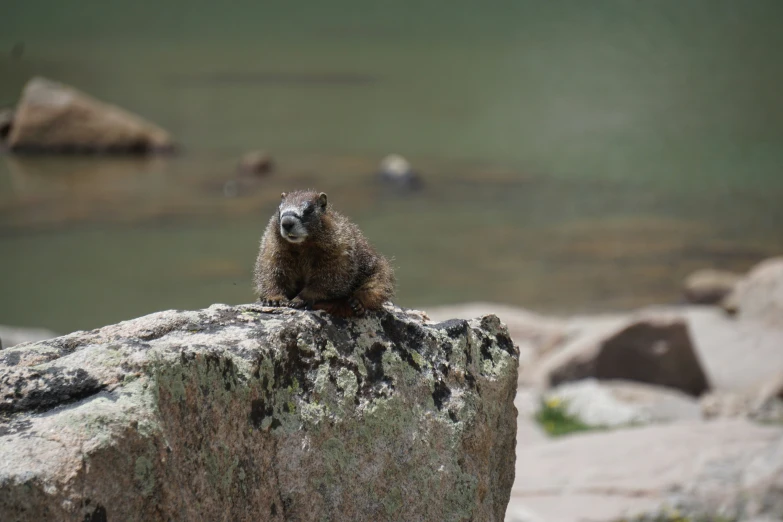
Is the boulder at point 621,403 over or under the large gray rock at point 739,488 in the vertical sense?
over

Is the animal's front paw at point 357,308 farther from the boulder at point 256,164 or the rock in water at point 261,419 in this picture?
the boulder at point 256,164

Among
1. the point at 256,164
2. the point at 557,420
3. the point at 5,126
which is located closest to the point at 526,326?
the point at 557,420

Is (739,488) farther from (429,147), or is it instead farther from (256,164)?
(429,147)

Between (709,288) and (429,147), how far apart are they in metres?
8.48

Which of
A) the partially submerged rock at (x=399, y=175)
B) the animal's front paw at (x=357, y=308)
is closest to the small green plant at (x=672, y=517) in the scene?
the animal's front paw at (x=357, y=308)

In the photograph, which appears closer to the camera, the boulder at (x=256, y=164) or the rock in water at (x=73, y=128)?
the boulder at (x=256, y=164)

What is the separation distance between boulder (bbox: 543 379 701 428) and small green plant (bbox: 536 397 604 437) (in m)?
0.03

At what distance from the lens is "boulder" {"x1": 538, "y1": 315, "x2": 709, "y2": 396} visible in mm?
9742

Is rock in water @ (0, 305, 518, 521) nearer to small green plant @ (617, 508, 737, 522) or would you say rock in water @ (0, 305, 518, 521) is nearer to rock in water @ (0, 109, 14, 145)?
small green plant @ (617, 508, 737, 522)

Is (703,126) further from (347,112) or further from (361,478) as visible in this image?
(361,478)

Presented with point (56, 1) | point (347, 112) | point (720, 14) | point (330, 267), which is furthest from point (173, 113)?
point (330, 267)

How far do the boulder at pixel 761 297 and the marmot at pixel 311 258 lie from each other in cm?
886

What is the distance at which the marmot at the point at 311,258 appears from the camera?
3891mm

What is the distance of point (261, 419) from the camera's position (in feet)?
9.91
